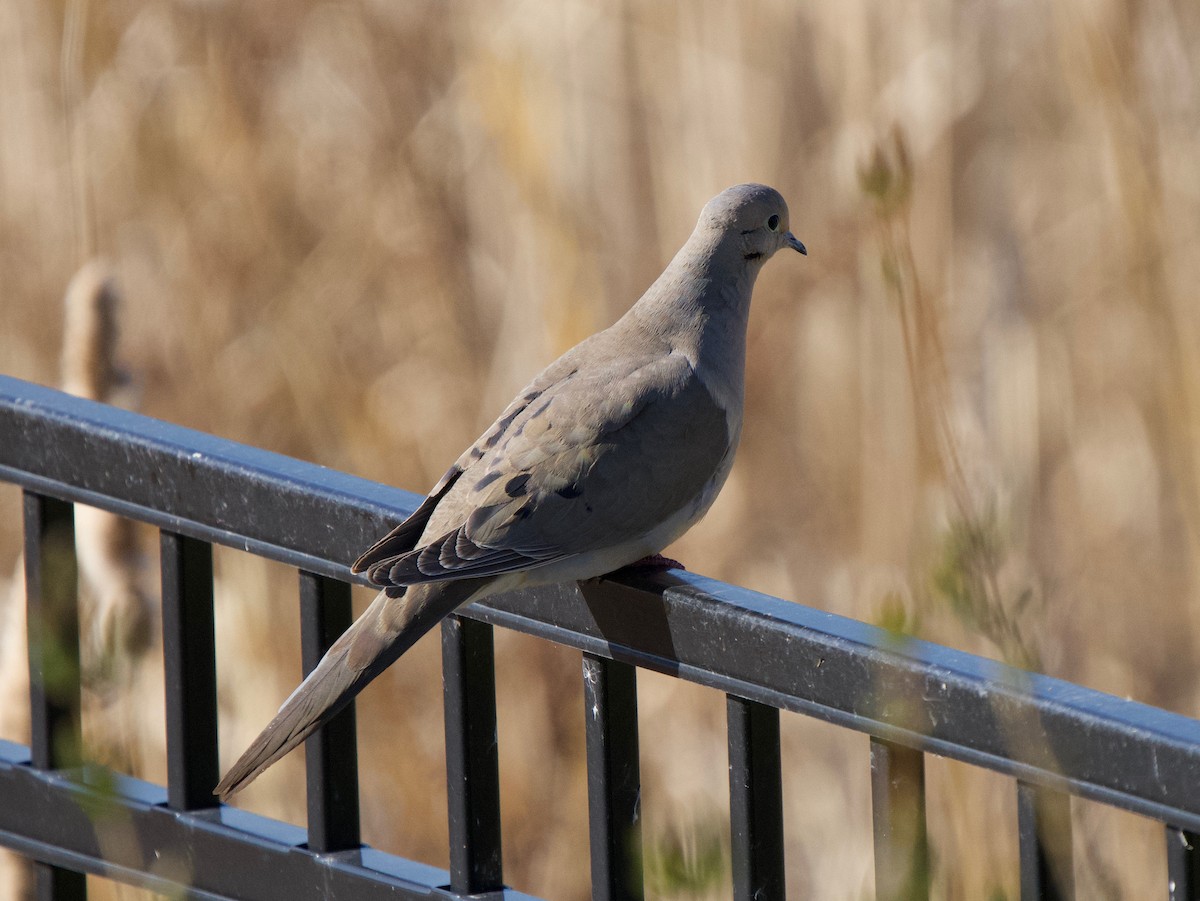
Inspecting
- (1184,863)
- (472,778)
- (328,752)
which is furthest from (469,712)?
(1184,863)

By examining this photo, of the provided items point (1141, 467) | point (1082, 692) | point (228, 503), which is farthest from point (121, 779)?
point (1141, 467)

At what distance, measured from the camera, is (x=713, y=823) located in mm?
1122

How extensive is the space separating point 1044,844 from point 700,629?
337 millimetres

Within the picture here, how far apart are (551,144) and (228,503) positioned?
191cm

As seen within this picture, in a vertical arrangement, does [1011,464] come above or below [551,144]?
below

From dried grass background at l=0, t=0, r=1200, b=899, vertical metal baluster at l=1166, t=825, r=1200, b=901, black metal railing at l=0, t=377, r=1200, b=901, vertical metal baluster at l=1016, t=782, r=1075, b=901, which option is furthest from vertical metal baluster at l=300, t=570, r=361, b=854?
dried grass background at l=0, t=0, r=1200, b=899

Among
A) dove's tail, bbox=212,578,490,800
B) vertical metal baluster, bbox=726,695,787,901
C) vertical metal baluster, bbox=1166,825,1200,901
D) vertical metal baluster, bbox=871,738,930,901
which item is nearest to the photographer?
vertical metal baluster, bbox=1166,825,1200,901

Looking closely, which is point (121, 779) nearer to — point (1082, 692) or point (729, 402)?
point (729, 402)

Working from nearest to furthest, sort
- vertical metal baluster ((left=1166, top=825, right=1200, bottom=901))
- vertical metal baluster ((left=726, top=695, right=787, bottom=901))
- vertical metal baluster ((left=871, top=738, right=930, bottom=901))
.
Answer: vertical metal baluster ((left=1166, top=825, right=1200, bottom=901)) → vertical metal baluster ((left=871, top=738, right=930, bottom=901)) → vertical metal baluster ((left=726, top=695, right=787, bottom=901))

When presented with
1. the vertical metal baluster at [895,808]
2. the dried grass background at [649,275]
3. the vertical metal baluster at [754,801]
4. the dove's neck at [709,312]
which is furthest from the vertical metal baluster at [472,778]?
the dried grass background at [649,275]

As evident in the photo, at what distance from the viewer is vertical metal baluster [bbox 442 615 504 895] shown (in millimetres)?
1632

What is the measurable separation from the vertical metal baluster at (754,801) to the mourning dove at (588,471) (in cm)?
33

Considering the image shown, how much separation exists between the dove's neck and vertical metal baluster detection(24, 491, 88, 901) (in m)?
0.76

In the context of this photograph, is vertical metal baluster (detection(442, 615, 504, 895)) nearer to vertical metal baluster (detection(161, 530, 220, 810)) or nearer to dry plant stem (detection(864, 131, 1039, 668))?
vertical metal baluster (detection(161, 530, 220, 810))
